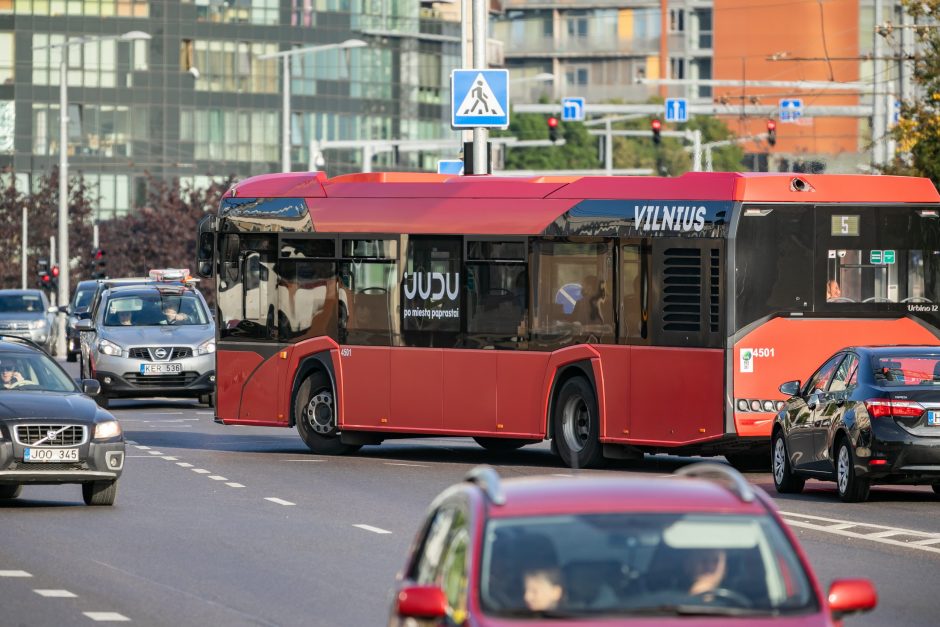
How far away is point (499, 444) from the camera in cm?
2777

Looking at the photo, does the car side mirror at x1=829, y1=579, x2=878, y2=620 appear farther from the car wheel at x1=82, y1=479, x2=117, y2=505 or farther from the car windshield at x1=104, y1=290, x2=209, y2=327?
the car windshield at x1=104, y1=290, x2=209, y2=327

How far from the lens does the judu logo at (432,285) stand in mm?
24922

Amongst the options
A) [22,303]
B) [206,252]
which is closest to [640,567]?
[206,252]

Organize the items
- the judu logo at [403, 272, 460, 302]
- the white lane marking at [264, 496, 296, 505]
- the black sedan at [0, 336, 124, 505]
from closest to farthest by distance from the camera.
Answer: the black sedan at [0, 336, 124, 505], the white lane marking at [264, 496, 296, 505], the judu logo at [403, 272, 460, 302]

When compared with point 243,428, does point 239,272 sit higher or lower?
higher

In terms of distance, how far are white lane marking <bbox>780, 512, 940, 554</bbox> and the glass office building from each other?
107 m

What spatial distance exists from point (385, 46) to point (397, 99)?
3479 millimetres

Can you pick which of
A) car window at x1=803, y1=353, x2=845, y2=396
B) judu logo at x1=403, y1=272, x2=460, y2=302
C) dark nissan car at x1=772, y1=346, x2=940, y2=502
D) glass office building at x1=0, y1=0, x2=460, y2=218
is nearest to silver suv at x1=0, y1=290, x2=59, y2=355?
judu logo at x1=403, y1=272, x2=460, y2=302

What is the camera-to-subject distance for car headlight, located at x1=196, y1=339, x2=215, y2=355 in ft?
118

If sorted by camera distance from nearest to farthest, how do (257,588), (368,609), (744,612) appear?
(744,612) < (368,609) < (257,588)

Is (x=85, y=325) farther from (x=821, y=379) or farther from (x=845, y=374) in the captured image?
(x=845, y=374)

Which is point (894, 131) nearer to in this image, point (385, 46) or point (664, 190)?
point (664, 190)

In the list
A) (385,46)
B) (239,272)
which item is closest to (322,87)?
(385,46)

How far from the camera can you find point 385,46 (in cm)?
13188
